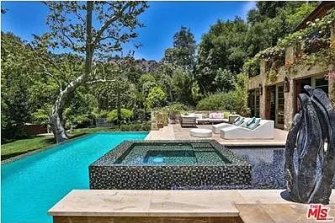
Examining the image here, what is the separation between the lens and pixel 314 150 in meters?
4.03

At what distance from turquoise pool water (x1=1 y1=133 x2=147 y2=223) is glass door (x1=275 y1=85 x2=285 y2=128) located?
7397 mm

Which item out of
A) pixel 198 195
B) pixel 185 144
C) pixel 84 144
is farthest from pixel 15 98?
pixel 198 195

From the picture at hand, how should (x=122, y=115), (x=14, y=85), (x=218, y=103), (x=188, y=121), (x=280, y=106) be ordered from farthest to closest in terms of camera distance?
(x=122, y=115) < (x=218, y=103) < (x=14, y=85) < (x=188, y=121) < (x=280, y=106)

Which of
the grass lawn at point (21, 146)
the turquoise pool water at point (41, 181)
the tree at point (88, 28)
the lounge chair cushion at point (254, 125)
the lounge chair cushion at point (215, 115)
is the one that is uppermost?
the tree at point (88, 28)

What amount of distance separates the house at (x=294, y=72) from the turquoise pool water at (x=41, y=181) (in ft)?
23.5

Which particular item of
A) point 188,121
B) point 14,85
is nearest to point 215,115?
point 188,121

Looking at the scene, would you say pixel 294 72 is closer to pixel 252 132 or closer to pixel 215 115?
pixel 252 132

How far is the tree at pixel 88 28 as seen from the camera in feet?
52.7

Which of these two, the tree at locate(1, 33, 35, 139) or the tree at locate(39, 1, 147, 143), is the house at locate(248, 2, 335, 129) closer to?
the tree at locate(39, 1, 147, 143)

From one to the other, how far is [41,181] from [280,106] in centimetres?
1067

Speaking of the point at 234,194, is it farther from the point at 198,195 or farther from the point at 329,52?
the point at 329,52

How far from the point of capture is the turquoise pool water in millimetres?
6133

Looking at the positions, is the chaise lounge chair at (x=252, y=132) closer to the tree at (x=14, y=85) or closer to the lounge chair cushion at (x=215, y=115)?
the lounge chair cushion at (x=215, y=115)

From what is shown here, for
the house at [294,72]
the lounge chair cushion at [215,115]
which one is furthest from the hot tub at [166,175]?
the lounge chair cushion at [215,115]
